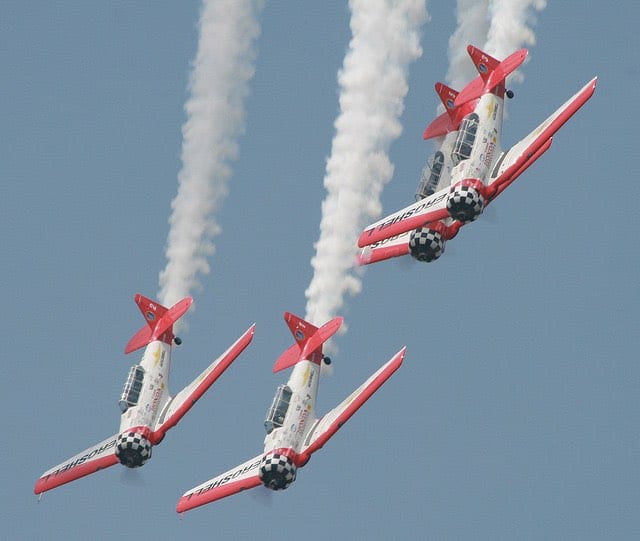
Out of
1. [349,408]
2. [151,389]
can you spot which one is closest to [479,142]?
[349,408]

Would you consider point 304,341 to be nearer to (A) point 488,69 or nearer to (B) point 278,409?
(B) point 278,409

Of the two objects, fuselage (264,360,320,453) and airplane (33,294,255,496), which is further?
airplane (33,294,255,496)

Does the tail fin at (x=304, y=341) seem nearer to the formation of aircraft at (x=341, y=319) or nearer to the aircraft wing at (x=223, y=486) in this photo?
the formation of aircraft at (x=341, y=319)

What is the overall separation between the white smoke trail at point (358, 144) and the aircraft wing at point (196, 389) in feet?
11.4

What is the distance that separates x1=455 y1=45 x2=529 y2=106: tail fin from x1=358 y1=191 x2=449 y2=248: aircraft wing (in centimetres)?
309

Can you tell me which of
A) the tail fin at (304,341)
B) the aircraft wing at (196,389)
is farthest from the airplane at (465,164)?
the aircraft wing at (196,389)

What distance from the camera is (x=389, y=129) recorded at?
72.6 m

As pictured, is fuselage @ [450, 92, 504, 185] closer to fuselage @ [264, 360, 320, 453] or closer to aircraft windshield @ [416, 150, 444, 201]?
aircraft windshield @ [416, 150, 444, 201]

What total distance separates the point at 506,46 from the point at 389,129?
448 centimetres

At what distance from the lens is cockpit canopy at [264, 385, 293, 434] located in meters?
71.1

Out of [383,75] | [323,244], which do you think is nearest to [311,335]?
[323,244]

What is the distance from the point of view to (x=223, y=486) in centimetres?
7362

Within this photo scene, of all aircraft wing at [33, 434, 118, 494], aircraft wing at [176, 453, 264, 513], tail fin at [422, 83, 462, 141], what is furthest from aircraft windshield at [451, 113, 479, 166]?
aircraft wing at [33, 434, 118, 494]

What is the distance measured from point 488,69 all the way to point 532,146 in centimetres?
366
